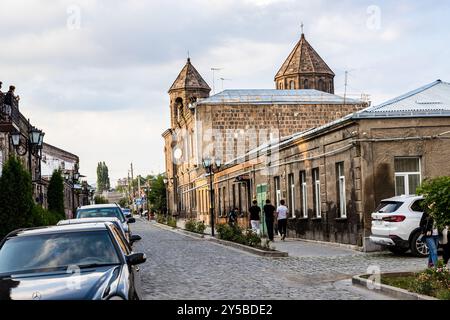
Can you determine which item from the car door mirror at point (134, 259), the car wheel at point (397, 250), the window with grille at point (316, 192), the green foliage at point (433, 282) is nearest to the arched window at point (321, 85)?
the window with grille at point (316, 192)

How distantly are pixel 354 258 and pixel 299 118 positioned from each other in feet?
120

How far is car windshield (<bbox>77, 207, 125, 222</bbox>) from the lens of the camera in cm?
2334

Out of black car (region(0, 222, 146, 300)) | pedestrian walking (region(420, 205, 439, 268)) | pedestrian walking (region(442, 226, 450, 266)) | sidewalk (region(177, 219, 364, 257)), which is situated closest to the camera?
black car (region(0, 222, 146, 300))

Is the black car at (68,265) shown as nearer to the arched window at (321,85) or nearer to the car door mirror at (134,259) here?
the car door mirror at (134,259)

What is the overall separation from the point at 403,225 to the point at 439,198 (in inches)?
299

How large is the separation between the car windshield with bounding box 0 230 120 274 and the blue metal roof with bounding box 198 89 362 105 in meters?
46.8

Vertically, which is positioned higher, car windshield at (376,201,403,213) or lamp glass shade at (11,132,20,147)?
lamp glass shade at (11,132,20,147)

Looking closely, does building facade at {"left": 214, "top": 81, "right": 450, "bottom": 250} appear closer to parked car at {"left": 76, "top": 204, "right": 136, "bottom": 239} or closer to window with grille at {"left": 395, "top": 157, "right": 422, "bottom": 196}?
window with grille at {"left": 395, "top": 157, "right": 422, "bottom": 196}

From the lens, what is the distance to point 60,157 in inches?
3794

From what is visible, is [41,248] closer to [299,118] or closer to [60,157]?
[299,118]

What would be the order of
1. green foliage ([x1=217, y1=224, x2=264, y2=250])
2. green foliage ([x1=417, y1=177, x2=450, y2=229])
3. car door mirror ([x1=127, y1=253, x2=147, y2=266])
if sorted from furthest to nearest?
green foliage ([x1=217, y1=224, x2=264, y2=250]) → green foliage ([x1=417, y1=177, x2=450, y2=229]) → car door mirror ([x1=127, y1=253, x2=147, y2=266])

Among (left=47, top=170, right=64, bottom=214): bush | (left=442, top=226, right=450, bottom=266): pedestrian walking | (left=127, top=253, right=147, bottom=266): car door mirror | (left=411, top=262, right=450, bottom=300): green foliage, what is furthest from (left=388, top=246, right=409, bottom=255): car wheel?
(left=47, top=170, right=64, bottom=214): bush

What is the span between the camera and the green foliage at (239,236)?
83.0 feet

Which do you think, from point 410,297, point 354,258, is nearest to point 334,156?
point 354,258
